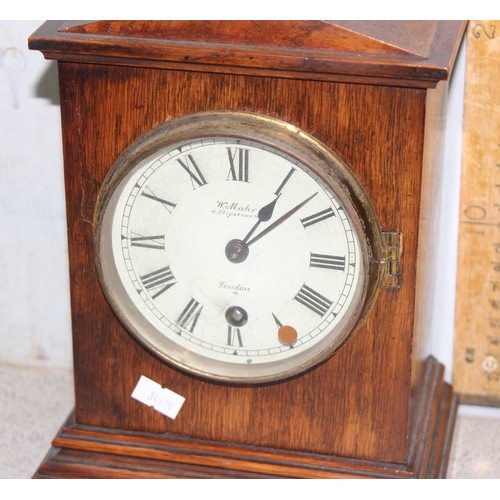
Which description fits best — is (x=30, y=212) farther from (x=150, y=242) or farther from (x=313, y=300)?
(x=313, y=300)

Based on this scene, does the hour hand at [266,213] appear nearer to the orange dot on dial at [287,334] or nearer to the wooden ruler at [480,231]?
the orange dot on dial at [287,334]

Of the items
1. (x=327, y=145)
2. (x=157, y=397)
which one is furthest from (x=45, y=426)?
(x=327, y=145)

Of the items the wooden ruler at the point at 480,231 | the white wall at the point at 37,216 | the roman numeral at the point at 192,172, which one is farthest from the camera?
the white wall at the point at 37,216

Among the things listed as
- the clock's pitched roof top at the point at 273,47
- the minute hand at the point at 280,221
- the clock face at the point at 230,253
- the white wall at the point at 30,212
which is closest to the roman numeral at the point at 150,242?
the clock face at the point at 230,253

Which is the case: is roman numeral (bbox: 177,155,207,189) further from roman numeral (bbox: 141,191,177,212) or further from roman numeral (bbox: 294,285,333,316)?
roman numeral (bbox: 294,285,333,316)

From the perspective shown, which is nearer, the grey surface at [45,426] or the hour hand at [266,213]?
the hour hand at [266,213]

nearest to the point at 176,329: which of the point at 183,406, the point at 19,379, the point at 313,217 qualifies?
the point at 183,406

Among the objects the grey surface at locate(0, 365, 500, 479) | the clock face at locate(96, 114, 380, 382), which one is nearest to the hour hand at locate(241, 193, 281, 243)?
the clock face at locate(96, 114, 380, 382)
